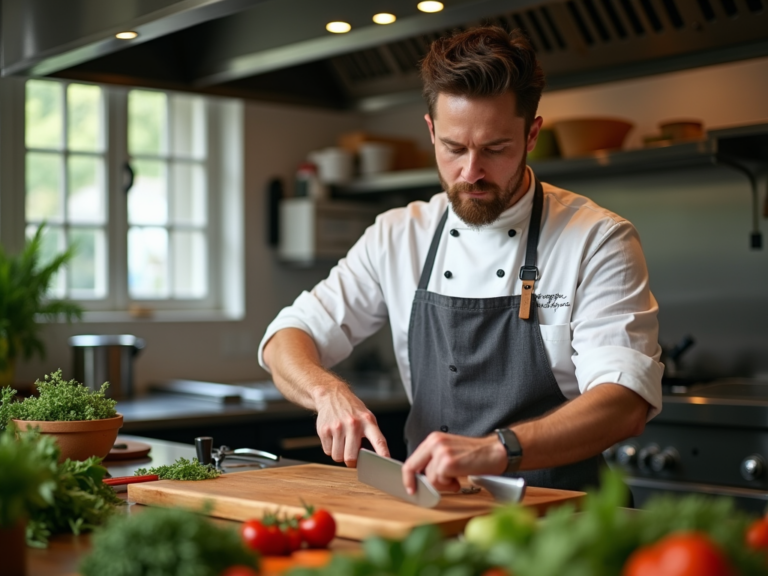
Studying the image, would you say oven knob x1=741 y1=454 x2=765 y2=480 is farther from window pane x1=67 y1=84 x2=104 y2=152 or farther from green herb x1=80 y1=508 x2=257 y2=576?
window pane x1=67 y1=84 x2=104 y2=152

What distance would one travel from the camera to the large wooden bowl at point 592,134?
354cm

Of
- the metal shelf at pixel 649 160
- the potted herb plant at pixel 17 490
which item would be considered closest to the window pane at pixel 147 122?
the metal shelf at pixel 649 160

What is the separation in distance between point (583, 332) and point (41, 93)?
284 cm

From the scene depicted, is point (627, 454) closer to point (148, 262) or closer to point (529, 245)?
point (529, 245)

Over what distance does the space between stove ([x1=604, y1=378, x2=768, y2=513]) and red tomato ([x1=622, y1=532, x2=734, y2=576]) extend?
2.14 m

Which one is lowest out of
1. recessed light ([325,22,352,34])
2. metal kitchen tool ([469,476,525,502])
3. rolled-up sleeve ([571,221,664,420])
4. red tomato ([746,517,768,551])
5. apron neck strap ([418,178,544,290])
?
metal kitchen tool ([469,476,525,502])

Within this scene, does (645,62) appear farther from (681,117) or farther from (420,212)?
(420,212)

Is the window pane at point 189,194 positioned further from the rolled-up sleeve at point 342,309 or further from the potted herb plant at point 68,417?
the potted herb plant at point 68,417

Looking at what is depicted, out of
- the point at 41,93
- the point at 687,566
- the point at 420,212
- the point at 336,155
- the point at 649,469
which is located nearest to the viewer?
the point at 687,566

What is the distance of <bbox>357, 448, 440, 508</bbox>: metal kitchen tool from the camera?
1.46 m

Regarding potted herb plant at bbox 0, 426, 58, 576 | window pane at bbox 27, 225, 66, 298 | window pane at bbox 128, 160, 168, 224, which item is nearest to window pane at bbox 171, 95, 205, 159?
window pane at bbox 128, 160, 168, 224

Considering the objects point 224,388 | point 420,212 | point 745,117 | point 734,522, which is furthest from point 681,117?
point 734,522

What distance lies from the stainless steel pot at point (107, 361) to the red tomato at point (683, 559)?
3.03 m

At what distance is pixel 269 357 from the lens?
227 centimetres
